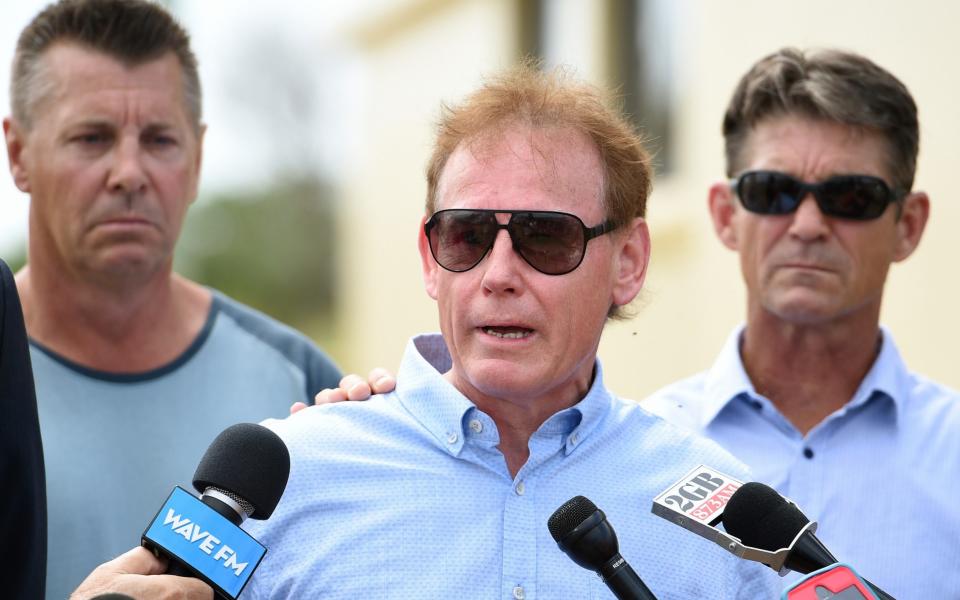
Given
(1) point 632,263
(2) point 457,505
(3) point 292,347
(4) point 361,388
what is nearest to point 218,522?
(2) point 457,505

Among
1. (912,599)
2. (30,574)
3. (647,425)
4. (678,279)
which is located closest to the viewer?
(30,574)

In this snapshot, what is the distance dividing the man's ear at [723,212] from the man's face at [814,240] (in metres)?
0.14

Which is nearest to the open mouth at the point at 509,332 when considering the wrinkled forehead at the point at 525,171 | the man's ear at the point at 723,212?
the wrinkled forehead at the point at 525,171

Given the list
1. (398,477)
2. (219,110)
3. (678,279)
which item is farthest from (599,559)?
(219,110)

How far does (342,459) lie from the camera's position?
10.4 feet

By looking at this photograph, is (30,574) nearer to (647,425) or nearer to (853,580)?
(647,425)

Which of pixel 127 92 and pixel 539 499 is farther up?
pixel 127 92

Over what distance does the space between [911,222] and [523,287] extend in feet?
6.31

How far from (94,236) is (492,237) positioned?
5.28 ft

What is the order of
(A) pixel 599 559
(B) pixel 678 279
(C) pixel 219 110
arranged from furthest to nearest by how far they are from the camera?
(C) pixel 219 110 → (B) pixel 678 279 → (A) pixel 599 559

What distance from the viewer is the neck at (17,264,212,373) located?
169 inches

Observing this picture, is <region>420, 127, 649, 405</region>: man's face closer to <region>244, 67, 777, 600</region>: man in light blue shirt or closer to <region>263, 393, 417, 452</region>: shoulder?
<region>244, 67, 777, 600</region>: man in light blue shirt

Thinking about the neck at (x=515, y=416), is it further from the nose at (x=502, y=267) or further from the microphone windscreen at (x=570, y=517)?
the microphone windscreen at (x=570, y=517)

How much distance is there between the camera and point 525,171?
3.24 meters
